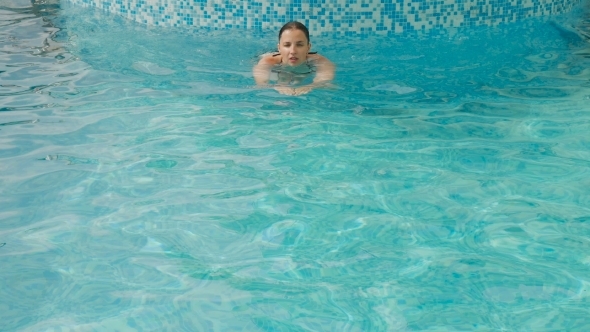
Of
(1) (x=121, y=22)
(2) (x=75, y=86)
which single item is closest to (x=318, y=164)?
(2) (x=75, y=86)

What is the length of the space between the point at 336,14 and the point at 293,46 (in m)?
1.77

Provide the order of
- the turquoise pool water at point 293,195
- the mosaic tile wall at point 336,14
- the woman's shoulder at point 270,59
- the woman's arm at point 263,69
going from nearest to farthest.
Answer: the turquoise pool water at point 293,195, the woman's arm at point 263,69, the woman's shoulder at point 270,59, the mosaic tile wall at point 336,14

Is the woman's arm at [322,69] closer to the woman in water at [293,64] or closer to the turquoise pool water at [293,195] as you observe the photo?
the woman in water at [293,64]

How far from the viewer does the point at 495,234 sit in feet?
12.6

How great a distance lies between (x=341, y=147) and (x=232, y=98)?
117 cm

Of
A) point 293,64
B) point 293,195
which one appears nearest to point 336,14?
point 293,64

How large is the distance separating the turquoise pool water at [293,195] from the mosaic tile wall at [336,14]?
1.03 m

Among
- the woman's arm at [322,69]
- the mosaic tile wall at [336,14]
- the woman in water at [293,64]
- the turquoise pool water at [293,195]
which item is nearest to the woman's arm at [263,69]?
the woman in water at [293,64]

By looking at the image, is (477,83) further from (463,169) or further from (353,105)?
(463,169)

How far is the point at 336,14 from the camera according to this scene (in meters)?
7.79

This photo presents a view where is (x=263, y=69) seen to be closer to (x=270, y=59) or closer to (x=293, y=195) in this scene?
(x=270, y=59)

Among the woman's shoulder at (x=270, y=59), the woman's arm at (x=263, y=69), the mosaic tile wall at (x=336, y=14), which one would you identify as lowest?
the woman's arm at (x=263, y=69)

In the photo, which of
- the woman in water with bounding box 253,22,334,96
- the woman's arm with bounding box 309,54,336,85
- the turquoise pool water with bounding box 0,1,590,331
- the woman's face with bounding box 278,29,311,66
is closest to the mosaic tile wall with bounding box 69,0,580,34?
the turquoise pool water with bounding box 0,1,590,331

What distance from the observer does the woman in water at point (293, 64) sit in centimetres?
612
